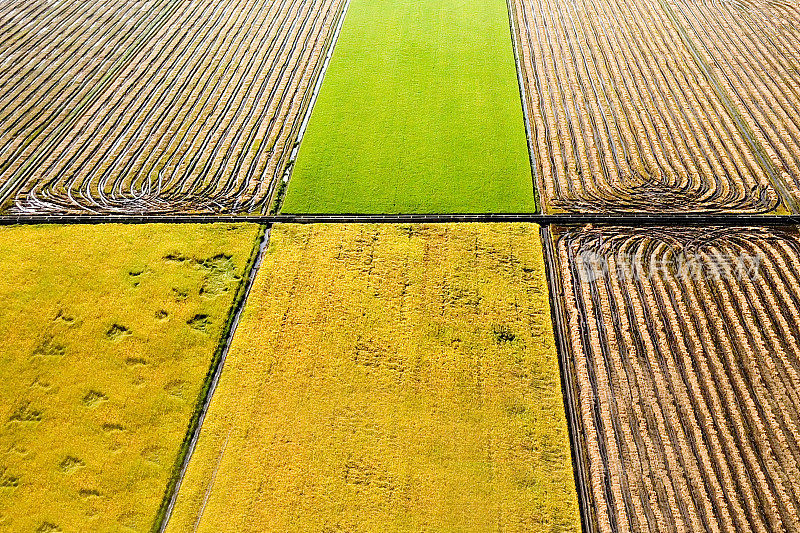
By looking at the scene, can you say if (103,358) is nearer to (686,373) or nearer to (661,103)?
(686,373)

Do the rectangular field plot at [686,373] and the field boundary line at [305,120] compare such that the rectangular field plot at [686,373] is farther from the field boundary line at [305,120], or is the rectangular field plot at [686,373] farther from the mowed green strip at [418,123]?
the field boundary line at [305,120]

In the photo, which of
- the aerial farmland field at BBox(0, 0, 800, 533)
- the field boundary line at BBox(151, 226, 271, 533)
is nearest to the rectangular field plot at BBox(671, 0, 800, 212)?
the aerial farmland field at BBox(0, 0, 800, 533)

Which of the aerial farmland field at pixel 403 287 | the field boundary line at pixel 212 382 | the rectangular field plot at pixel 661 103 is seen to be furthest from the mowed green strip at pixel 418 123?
the field boundary line at pixel 212 382

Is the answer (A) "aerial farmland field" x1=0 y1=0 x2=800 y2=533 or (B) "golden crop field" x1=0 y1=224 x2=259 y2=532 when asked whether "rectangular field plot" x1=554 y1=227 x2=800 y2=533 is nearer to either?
(A) "aerial farmland field" x1=0 y1=0 x2=800 y2=533

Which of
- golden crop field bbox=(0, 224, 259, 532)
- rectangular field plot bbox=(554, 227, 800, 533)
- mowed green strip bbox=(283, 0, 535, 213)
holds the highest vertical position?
mowed green strip bbox=(283, 0, 535, 213)

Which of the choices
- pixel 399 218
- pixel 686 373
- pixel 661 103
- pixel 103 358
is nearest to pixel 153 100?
pixel 399 218

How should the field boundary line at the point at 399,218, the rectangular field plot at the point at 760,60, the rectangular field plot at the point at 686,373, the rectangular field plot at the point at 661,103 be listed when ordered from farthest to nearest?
the rectangular field plot at the point at 760,60
the rectangular field plot at the point at 661,103
the field boundary line at the point at 399,218
the rectangular field plot at the point at 686,373
